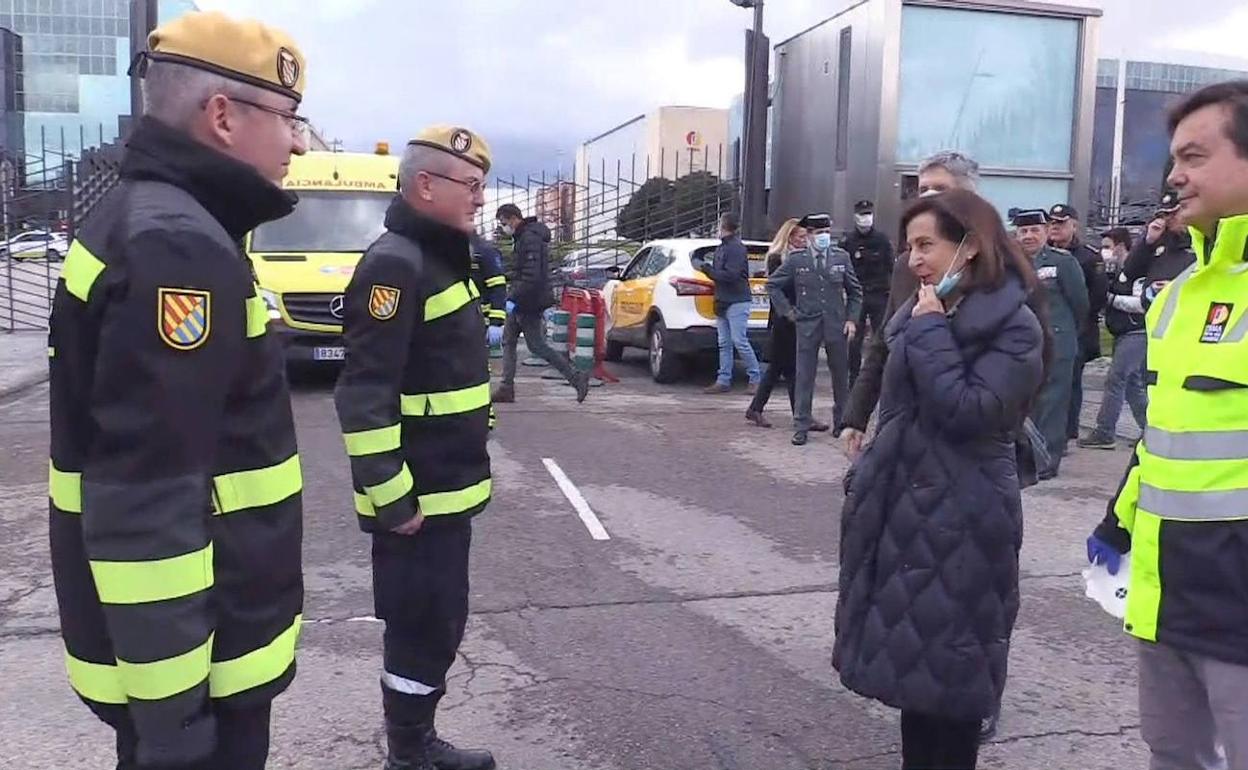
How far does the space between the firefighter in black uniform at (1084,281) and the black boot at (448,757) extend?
5.98 m

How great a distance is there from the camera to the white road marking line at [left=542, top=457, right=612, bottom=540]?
20.9ft

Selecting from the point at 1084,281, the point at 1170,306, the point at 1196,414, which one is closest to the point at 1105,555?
the point at 1196,414

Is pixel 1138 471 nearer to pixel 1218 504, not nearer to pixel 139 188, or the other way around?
pixel 1218 504

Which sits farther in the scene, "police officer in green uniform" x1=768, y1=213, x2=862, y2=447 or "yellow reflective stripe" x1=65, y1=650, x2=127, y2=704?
"police officer in green uniform" x1=768, y1=213, x2=862, y2=447

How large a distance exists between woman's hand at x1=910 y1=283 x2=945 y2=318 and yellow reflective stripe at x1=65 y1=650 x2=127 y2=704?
80.4 inches

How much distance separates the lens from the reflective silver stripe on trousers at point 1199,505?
2.25 m

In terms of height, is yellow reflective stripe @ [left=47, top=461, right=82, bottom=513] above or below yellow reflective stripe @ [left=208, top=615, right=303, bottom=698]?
above

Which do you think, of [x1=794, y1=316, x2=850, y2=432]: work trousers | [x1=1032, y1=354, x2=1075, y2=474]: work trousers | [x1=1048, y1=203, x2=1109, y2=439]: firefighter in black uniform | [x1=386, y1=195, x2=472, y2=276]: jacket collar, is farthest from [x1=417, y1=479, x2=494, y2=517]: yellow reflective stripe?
[x1=794, y1=316, x2=850, y2=432]: work trousers

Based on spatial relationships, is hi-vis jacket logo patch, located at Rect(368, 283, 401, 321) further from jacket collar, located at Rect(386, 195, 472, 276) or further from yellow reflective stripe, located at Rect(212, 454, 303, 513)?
yellow reflective stripe, located at Rect(212, 454, 303, 513)

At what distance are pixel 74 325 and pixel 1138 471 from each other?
2.18 m

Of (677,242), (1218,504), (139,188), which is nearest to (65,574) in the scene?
(139,188)

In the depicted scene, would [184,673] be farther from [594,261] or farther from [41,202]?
[594,261]

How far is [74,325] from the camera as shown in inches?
73.2

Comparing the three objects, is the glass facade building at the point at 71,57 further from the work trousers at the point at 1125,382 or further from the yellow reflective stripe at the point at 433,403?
the yellow reflective stripe at the point at 433,403
